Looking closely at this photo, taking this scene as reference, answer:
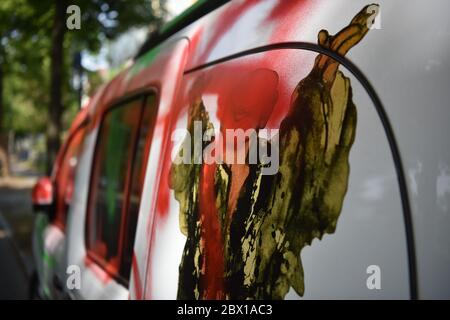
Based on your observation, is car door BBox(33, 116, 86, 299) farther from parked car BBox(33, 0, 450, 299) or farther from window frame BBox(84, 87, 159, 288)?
parked car BBox(33, 0, 450, 299)

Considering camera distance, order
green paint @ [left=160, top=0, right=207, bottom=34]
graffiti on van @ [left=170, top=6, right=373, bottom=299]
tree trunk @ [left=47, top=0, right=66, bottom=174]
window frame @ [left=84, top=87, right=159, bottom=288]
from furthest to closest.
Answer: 1. tree trunk @ [left=47, top=0, right=66, bottom=174]
2. window frame @ [left=84, top=87, right=159, bottom=288]
3. green paint @ [left=160, top=0, right=207, bottom=34]
4. graffiti on van @ [left=170, top=6, right=373, bottom=299]

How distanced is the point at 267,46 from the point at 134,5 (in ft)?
23.5

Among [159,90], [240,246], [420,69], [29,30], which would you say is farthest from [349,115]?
[29,30]

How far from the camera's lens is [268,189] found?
1383 millimetres

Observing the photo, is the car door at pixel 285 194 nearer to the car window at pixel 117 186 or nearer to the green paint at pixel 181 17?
the green paint at pixel 181 17

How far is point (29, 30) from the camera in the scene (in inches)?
319

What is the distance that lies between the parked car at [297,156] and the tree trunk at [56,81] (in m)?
5.35

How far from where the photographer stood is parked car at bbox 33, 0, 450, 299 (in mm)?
997

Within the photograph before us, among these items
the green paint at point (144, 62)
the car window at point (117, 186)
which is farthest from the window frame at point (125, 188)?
the green paint at point (144, 62)

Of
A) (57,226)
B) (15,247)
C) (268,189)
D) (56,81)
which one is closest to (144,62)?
(268,189)

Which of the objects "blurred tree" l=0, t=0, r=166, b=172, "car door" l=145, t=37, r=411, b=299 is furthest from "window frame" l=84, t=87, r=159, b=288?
"blurred tree" l=0, t=0, r=166, b=172

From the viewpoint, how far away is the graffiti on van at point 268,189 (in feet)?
3.88

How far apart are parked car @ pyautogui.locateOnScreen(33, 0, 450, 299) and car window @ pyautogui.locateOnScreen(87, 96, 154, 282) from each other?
0.61 feet

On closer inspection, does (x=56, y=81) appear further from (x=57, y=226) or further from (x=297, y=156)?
(x=297, y=156)
